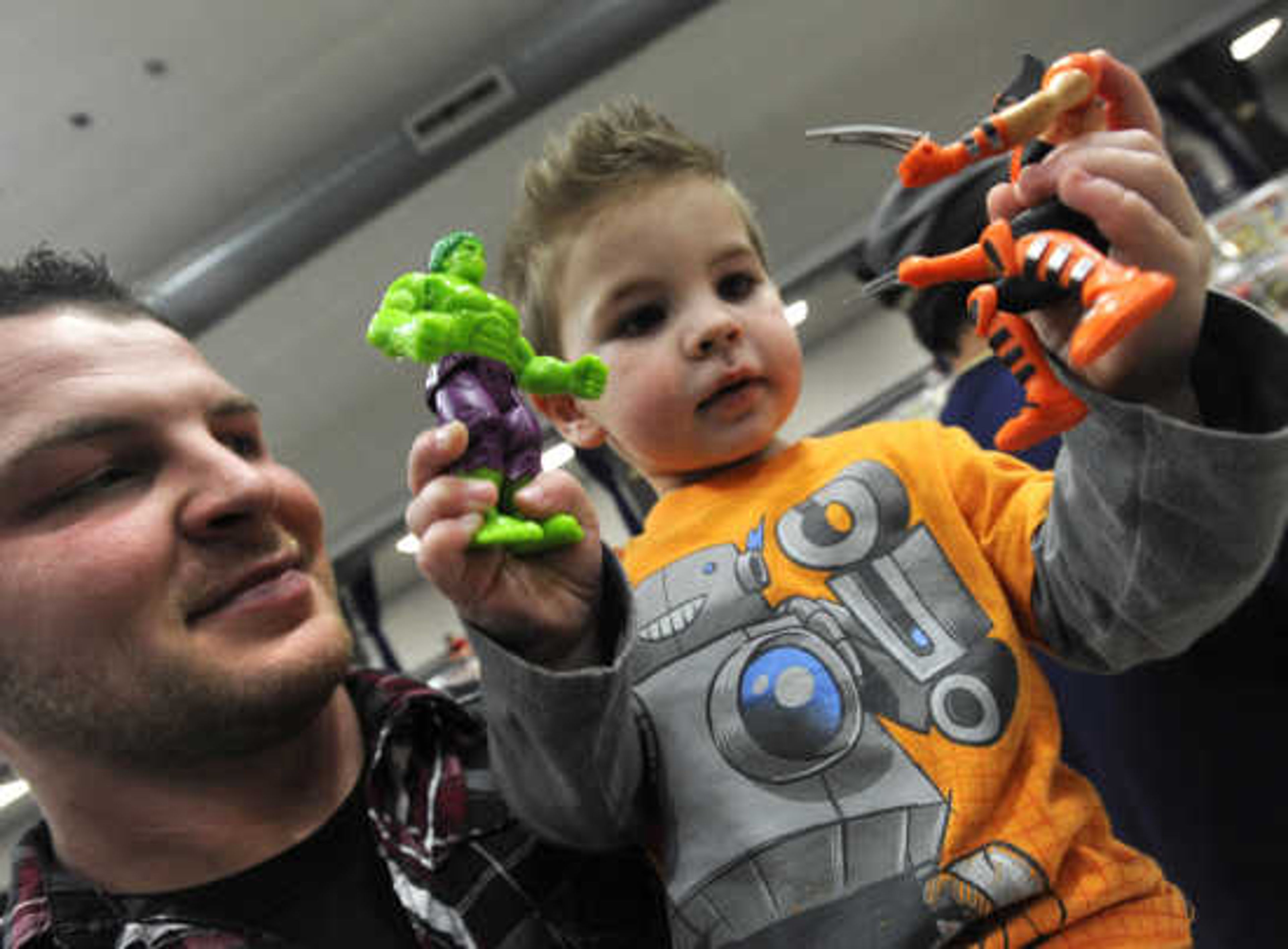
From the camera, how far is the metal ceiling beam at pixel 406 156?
2.89 metres

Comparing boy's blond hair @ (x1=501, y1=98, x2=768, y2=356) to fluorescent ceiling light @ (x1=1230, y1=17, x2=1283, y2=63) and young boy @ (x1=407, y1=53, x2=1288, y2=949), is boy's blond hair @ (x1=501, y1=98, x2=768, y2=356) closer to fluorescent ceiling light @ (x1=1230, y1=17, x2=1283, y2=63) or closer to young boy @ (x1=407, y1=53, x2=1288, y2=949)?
young boy @ (x1=407, y1=53, x2=1288, y2=949)

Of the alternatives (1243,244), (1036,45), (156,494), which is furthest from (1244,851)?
(1036,45)

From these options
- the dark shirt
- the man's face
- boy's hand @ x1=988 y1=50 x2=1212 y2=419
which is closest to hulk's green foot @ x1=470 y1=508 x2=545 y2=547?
the man's face

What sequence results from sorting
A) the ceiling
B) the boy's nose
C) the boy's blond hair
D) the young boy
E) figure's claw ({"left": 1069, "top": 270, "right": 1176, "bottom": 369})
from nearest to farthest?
figure's claw ({"left": 1069, "top": 270, "right": 1176, "bottom": 369})
the young boy
the boy's nose
the boy's blond hair
the ceiling

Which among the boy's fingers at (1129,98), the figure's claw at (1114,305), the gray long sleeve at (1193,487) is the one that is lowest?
the gray long sleeve at (1193,487)

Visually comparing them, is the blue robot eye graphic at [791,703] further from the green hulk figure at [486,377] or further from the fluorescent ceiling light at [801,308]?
the fluorescent ceiling light at [801,308]

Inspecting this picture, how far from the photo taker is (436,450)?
0.56 meters

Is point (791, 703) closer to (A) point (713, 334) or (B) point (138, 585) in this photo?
(A) point (713, 334)

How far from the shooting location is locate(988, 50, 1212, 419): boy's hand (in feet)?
1.61

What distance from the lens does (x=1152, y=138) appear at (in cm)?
52

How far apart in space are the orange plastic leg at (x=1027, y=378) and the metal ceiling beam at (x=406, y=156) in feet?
9.17

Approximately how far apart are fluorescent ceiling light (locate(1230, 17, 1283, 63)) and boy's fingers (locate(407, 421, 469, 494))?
17.5ft

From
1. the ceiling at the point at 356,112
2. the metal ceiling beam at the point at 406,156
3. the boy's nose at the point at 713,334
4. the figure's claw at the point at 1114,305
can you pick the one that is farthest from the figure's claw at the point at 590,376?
the metal ceiling beam at the point at 406,156

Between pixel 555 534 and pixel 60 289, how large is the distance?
0.69 meters
